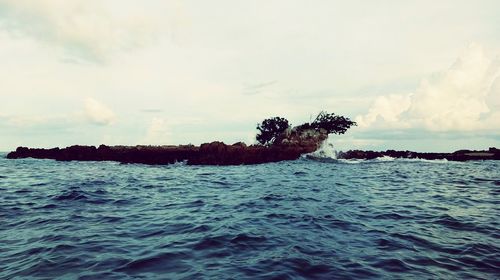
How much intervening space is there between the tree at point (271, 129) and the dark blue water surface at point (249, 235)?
41.8 m

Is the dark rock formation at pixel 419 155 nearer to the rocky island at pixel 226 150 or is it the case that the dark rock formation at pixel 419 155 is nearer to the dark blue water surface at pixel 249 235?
the rocky island at pixel 226 150

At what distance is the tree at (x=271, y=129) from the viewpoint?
58.0 m

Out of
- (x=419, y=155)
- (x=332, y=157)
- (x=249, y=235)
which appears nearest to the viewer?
(x=249, y=235)

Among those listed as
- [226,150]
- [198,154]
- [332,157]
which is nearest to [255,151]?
[226,150]

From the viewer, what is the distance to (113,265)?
21.9ft

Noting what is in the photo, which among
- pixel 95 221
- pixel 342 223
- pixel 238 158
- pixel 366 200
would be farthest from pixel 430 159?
pixel 95 221

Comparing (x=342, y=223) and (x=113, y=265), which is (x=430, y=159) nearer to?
(x=342, y=223)

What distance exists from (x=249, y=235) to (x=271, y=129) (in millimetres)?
50109

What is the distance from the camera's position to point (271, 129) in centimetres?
5850

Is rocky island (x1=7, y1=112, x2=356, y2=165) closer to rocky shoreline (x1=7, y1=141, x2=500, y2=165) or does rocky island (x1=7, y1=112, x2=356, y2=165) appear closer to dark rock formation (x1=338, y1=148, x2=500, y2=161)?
rocky shoreline (x1=7, y1=141, x2=500, y2=165)

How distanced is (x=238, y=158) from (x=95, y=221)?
88.7ft

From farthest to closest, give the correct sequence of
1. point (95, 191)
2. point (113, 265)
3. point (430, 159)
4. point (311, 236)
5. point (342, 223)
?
point (430, 159) → point (95, 191) → point (342, 223) → point (311, 236) → point (113, 265)

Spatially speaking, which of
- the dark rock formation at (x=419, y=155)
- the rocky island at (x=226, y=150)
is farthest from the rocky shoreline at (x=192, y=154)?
the dark rock formation at (x=419, y=155)

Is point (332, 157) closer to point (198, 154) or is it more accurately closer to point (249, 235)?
point (198, 154)
